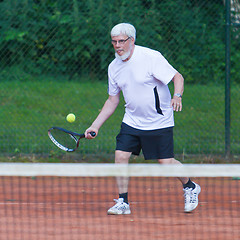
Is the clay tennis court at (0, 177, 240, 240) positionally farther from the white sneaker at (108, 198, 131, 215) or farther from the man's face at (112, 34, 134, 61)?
the man's face at (112, 34, 134, 61)

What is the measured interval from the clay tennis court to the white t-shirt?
78 cm

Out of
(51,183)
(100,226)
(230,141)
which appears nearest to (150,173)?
(100,226)

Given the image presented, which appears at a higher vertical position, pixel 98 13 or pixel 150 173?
pixel 98 13

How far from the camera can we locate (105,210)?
5.05 m

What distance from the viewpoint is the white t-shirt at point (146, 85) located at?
184 inches

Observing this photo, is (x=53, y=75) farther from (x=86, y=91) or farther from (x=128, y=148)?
(x=128, y=148)

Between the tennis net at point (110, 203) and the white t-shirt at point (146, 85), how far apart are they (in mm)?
473

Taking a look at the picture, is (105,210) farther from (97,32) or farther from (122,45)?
(97,32)

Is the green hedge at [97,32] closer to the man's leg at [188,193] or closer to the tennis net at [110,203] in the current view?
the tennis net at [110,203]

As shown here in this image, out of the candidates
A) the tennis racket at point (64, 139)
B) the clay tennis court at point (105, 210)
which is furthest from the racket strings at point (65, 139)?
the clay tennis court at point (105, 210)

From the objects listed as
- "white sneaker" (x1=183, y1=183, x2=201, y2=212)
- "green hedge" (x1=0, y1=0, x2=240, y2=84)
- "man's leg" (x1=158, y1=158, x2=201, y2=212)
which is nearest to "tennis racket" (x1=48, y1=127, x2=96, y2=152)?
"man's leg" (x1=158, y1=158, x2=201, y2=212)

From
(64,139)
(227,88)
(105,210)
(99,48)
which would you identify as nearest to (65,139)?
(64,139)

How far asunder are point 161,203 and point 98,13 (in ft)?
9.50

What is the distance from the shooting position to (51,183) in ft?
20.9
